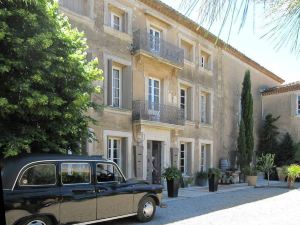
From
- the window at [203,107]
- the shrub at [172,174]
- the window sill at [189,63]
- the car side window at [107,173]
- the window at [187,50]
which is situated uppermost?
the window at [187,50]

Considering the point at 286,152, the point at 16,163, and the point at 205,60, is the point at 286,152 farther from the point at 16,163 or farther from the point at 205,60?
the point at 16,163

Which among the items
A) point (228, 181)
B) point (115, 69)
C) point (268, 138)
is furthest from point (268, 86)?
point (115, 69)

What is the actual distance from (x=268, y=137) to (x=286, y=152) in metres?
1.81

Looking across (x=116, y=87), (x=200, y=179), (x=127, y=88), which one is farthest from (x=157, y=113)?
(x=200, y=179)

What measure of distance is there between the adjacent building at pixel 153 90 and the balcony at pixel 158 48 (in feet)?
0.14

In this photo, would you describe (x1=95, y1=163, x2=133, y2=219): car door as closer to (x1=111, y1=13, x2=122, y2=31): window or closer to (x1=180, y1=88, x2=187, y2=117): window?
(x1=111, y1=13, x2=122, y2=31): window

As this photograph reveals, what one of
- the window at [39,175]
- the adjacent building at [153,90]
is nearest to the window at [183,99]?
the adjacent building at [153,90]

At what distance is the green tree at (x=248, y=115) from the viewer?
25.1m

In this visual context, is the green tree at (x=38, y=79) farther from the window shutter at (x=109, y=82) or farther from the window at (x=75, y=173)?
the window shutter at (x=109, y=82)

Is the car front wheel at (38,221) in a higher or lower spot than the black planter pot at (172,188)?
higher

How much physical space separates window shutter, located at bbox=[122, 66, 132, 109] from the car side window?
24.3 ft

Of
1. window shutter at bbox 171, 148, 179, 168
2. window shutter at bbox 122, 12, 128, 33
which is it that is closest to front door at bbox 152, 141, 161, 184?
window shutter at bbox 171, 148, 179, 168

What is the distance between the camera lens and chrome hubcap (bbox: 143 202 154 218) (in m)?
10.5

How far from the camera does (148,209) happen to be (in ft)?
34.9
